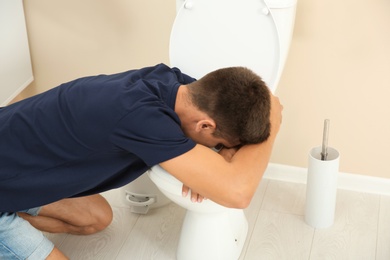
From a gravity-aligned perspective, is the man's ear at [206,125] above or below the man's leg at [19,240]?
above

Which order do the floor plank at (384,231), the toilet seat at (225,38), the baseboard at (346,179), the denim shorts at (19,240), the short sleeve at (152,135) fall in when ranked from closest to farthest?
the short sleeve at (152,135)
the denim shorts at (19,240)
the toilet seat at (225,38)
the floor plank at (384,231)
the baseboard at (346,179)

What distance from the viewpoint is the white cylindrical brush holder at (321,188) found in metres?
2.05

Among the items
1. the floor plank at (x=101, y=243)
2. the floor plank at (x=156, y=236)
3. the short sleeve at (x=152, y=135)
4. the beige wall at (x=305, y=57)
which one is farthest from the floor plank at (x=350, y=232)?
the short sleeve at (x=152, y=135)

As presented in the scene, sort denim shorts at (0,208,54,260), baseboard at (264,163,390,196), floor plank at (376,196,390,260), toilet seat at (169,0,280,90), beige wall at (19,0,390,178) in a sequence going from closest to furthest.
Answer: denim shorts at (0,208,54,260)
toilet seat at (169,0,280,90)
floor plank at (376,196,390,260)
beige wall at (19,0,390,178)
baseboard at (264,163,390,196)

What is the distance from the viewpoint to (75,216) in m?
2.05

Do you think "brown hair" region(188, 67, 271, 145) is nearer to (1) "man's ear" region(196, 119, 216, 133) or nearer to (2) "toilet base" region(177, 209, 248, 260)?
(1) "man's ear" region(196, 119, 216, 133)

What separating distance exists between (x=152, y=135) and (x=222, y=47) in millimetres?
561

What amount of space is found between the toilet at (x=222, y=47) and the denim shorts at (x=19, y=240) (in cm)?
43

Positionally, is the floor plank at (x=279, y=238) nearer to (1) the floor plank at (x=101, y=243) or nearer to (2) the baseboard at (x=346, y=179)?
(2) the baseboard at (x=346, y=179)

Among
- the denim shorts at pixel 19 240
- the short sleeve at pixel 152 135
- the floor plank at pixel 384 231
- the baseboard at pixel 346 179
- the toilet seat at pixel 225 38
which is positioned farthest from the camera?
the baseboard at pixel 346 179

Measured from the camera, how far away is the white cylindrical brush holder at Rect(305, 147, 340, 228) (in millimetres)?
2053

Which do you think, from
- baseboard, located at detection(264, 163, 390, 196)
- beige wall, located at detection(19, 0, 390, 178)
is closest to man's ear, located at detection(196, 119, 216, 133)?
beige wall, located at detection(19, 0, 390, 178)

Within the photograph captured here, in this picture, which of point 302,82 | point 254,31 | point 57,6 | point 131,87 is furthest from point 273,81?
point 57,6

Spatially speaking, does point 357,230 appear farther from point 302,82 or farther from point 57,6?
point 57,6
